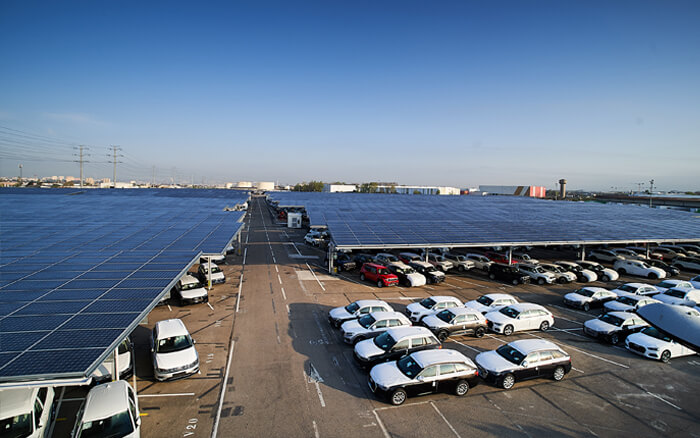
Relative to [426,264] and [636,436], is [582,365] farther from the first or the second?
[426,264]

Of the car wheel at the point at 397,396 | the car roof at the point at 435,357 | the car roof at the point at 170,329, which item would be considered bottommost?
the car wheel at the point at 397,396

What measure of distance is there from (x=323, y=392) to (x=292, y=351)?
130 inches

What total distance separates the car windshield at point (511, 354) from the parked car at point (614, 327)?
6617 millimetres

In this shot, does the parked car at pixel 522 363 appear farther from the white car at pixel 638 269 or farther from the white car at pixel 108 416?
the white car at pixel 638 269

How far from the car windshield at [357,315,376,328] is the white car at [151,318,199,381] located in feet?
22.9

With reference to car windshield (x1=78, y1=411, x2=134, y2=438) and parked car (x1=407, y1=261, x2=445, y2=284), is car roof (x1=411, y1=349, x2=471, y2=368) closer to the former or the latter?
car windshield (x1=78, y1=411, x2=134, y2=438)

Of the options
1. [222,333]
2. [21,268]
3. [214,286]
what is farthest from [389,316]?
[21,268]

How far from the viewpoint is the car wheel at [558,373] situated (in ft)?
41.3

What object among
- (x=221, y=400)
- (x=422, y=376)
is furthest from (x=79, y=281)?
(x=422, y=376)

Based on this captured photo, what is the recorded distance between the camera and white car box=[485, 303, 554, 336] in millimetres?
16531

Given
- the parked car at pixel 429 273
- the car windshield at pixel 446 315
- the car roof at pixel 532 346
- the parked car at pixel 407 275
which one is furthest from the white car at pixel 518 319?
the parked car at pixel 429 273

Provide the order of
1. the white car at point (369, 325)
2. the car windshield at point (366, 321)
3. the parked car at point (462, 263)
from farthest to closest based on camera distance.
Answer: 1. the parked car at point (462, 263)
2. the car windshield at point (366, 321)
3. the white car at point (369, 325)

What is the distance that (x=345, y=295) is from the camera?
22250mm

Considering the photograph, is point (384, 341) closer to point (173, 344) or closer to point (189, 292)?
point (173, 344)
